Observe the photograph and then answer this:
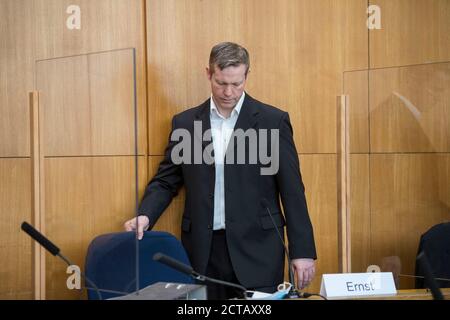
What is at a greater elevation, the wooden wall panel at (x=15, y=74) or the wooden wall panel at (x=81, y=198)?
the wooden wall panel at (x=15, y=74)

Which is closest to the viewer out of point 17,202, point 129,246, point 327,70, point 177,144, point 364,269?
point 129,246

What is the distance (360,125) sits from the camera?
3.66m

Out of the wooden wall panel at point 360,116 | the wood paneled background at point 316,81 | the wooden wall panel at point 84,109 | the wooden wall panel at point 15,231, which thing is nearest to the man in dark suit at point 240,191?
the wood paneled background at point 316,81

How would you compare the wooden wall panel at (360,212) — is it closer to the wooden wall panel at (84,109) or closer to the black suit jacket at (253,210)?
the black suit jacket at (253,210)

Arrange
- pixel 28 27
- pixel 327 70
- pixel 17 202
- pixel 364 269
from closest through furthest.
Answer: pixel 17 202
pixel 28 27
pixel 364 269
pixel 327 70

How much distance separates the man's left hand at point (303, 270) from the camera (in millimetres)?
3086

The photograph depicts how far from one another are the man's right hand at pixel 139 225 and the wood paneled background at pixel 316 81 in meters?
0.45

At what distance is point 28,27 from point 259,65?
1.26m

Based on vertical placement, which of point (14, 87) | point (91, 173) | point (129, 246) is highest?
point (14, 87)

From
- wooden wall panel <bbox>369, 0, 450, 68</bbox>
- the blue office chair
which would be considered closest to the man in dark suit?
the blue office chair

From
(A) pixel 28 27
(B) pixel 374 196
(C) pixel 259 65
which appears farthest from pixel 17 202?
(B) pixel 374 196

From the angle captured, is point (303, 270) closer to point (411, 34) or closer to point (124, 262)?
point (124, 262)

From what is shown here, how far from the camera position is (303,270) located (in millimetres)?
3125

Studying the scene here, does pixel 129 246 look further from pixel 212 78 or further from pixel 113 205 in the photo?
pixel 212 78
